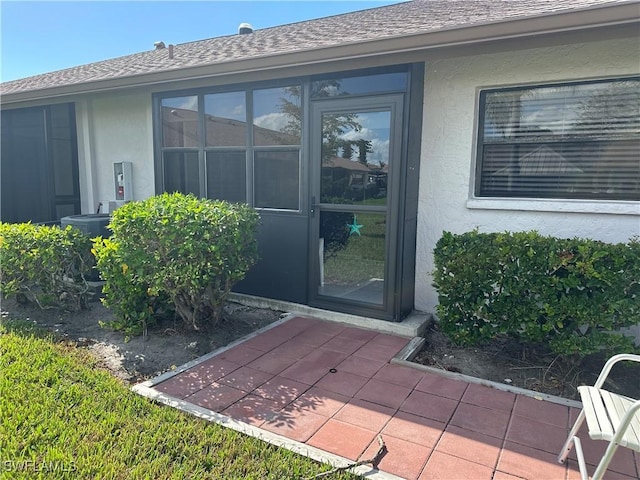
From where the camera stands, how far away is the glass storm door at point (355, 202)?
4285 millimetres

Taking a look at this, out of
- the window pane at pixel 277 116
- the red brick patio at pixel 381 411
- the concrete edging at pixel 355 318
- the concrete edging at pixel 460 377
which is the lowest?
the red brick patio at pixel 381 411

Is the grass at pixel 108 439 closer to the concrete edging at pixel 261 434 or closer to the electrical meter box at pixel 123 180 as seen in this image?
the concrete edging at pixel 261 434

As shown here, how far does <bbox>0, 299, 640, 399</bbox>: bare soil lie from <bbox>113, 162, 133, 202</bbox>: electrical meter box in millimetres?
2362

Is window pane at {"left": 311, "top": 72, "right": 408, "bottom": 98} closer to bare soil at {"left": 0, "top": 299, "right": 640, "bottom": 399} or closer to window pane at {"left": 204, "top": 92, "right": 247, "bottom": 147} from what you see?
window pane at {"left": 204, "top": 92, "right": 247, "bottom": 147}

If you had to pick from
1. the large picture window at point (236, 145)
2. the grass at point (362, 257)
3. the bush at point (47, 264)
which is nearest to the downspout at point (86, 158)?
the large picture window at point (236, 145)

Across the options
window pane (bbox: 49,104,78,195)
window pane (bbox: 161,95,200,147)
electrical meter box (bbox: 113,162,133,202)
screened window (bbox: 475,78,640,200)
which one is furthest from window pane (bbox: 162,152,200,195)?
screened window (bbox: 475,78,640,200)

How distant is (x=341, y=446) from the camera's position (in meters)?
2.50

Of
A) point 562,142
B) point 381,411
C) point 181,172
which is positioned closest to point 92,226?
point 181,172

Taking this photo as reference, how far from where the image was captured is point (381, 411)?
2902mm

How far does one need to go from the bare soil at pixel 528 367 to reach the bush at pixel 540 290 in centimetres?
22

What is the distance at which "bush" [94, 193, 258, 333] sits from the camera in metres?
3.67

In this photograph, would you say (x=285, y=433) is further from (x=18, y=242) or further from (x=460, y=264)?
(x=18, y=242)

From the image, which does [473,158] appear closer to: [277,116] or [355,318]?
[355,318]

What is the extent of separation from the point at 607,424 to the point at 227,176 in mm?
4598
